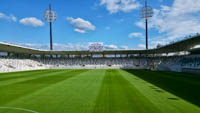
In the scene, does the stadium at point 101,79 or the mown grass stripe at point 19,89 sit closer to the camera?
the stadium at point 101,79

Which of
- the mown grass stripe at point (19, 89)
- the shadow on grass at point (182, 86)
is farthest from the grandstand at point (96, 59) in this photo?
the mown grass stripe at point (19, 89)

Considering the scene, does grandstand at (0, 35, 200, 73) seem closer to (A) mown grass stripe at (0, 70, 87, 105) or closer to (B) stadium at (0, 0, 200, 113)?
(B) stadium at (0, 0, 200, 113)

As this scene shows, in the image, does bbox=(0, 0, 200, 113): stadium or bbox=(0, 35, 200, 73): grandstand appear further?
bbox=(0, 35, 200, 73): grandstand

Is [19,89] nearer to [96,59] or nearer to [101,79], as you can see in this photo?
[101,79]

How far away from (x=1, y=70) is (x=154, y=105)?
33.9 m

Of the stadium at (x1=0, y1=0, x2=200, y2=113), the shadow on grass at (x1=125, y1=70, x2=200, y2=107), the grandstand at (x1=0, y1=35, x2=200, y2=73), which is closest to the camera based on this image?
the stadium at (x1=0, y1=0, x2=200, y2=113)

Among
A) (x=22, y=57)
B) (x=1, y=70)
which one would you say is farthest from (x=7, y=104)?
(x=22, y=57)

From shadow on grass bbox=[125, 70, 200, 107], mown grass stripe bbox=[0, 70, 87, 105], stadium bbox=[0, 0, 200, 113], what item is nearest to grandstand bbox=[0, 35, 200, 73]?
stadium bbox=[0, 0, 200, 113]

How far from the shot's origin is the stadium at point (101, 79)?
6496 millimetres

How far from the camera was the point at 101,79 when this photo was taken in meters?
16.0

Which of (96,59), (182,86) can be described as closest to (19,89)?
(182,86)

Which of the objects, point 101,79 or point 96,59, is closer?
point 101,79

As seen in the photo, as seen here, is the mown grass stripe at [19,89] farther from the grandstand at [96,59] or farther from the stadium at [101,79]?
the grandstand at [96,59]

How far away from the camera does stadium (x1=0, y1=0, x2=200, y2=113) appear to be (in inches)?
256
